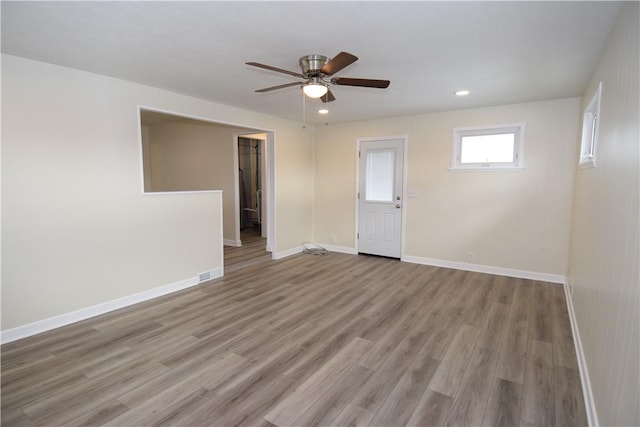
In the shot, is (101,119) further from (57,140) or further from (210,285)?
(210,285)

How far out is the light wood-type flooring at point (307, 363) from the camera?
6.40 ft

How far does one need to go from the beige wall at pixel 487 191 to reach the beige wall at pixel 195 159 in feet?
7.38

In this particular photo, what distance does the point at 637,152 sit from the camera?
144 cm

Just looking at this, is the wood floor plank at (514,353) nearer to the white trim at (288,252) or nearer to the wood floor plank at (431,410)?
the wood floor plank at (431,410)

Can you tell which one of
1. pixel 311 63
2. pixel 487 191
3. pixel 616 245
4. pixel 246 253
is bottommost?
pixel 246 253

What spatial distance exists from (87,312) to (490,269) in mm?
5166

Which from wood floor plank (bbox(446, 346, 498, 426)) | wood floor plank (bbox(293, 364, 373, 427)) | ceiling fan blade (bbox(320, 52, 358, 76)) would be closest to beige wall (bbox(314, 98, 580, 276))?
wood floor plank (bbox(446, 346, 498, 426))

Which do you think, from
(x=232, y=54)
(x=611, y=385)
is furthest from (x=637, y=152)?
(x=232, y=54)

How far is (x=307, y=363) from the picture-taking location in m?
2.47

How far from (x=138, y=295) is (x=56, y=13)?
277 cm

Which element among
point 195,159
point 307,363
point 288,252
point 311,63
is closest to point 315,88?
point 311,63

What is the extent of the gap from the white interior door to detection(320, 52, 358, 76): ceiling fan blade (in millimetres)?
3226

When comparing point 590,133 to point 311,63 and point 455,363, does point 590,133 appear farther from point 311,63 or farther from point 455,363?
point 311,63

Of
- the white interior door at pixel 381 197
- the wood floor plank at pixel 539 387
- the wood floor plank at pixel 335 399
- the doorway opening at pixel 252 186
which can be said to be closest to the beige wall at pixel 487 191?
the white interior door at pixel 381 197
